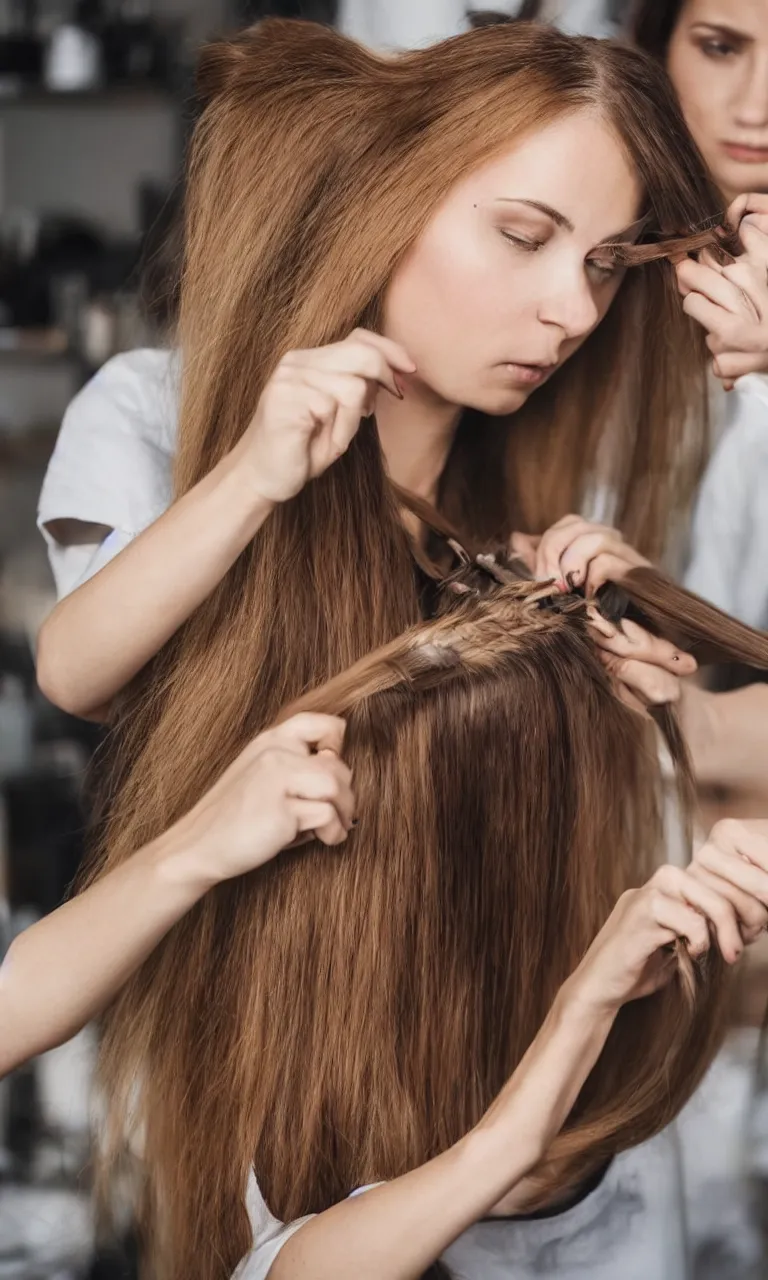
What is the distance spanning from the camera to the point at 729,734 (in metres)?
0.83

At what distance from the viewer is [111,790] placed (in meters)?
0.87

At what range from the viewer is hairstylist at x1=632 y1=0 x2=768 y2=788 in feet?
2.60

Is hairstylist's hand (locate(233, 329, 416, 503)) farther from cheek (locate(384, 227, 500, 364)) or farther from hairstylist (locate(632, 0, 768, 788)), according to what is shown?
hairstylist (locate(632, 0, 768, 788))

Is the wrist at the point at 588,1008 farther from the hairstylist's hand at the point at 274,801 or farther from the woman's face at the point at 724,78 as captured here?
the woman's face at the point at 724,78

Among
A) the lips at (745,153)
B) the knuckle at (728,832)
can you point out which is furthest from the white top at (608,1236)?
the lips at (745,153)

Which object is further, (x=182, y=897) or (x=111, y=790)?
(x=111, y=790)

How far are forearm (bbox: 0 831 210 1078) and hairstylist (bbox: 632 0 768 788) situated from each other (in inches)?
12.7

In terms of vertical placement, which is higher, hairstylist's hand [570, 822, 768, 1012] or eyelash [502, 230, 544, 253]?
eyelash [502, 230, 544, 253]

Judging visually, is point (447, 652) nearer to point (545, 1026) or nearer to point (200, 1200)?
point (545, 1026)

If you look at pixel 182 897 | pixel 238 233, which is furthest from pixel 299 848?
pixel 238 233

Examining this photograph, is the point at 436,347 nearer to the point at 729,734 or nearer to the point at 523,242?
the point at 523,242

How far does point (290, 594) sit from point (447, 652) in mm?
100

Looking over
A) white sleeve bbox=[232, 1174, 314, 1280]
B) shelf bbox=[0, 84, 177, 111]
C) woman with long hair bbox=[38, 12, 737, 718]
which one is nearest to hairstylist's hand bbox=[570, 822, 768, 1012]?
woman with long hair bbox=[38, 12, 737, 718]

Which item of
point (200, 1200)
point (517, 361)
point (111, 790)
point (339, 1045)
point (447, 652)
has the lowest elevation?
point (200, 1200)
